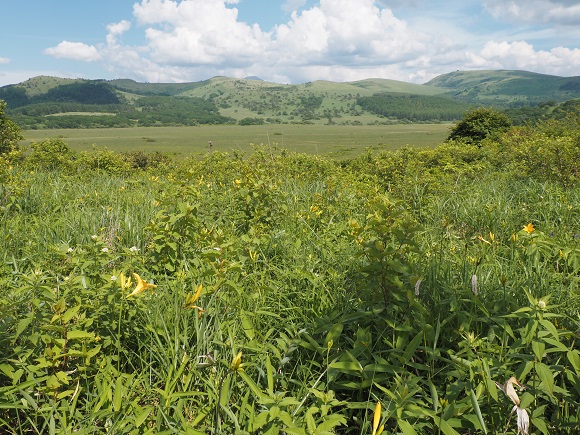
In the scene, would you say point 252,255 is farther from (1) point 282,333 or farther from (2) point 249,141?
(2) point 249,141

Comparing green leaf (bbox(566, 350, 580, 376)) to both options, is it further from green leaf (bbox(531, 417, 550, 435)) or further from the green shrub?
the green shrub

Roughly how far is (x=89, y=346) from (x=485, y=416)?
71.7 inches

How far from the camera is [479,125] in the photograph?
86.7ft

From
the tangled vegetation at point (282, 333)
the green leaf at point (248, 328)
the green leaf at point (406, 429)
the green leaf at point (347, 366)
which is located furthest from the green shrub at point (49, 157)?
the green leaf at point (406, 429)

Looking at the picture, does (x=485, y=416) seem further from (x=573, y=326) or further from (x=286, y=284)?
(x=286, y=284)

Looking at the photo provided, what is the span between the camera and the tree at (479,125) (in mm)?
25984

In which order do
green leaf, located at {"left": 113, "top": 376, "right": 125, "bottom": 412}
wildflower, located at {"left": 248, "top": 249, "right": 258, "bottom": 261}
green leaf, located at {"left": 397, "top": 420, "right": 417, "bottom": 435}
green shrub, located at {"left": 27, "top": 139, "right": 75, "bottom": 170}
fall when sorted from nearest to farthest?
1. green leaf, located at {"left": 397, "top": 420, "right": 417, "bottom": 435}
2. green leaf, located at {"left": 113, "top": 376, "right": 125, "bottom": 412}
3. wildflower, located at {"left": 248, "top": 249, "right": 258, "bottom": 261}
4. green shrub, located at {"left": 27, "top": 139, "right": 75, "bottom": 170}

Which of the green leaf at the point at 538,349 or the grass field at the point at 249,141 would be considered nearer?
the green leaf at the point at 538,349

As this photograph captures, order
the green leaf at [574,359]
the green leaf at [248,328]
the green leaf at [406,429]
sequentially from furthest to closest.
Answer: the green leaf at [248,328] → the green leaf at [574,359] → the green leaf at [406,429]

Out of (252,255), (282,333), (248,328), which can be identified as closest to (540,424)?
(282,333)

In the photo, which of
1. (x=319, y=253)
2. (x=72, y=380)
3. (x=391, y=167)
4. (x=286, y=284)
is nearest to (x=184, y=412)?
(x=72, y=380)

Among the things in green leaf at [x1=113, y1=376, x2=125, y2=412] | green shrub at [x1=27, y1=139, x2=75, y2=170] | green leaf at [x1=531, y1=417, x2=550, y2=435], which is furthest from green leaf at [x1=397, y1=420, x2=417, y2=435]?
green shrub at [x1=27, y1=139, x2=75, y2=170]

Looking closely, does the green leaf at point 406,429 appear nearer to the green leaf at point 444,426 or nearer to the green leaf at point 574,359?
the green leaf at point 444,426

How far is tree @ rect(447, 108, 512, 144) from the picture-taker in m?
26.0
